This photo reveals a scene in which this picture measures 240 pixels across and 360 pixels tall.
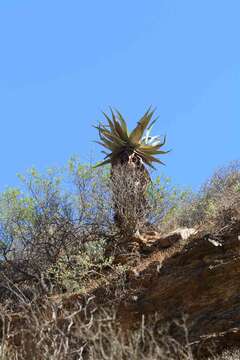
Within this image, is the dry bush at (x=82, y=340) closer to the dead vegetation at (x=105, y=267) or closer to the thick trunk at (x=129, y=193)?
the dead vegetation at (x=105, y=267)

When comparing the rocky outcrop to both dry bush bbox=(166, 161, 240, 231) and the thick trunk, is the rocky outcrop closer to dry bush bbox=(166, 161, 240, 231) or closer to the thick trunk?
dry bush bbox=(166, 161, 240, 231)

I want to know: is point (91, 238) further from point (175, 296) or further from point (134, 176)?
point (175, 296)

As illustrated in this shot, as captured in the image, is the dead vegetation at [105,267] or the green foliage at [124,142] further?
the green foliage at [124,142]

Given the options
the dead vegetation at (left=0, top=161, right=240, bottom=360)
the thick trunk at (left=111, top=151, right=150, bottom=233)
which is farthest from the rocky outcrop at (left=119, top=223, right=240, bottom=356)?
the thick trunk at (left=111, top=151, right=150, bottom=233)

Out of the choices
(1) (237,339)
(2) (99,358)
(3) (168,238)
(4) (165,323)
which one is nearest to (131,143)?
(3) (168,238)

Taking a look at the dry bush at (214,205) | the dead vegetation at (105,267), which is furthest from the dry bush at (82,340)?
the dry bush at (214,205)

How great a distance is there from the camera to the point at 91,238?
17.4 metres

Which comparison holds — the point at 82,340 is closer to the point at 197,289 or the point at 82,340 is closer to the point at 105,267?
the point at 197,289

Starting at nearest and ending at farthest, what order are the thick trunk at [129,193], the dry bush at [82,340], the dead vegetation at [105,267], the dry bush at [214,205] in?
the dry bush at [82,340] → the dead vegetation at [105,267] → the dry bush at [214,205] → the thick trunk at [129,193]

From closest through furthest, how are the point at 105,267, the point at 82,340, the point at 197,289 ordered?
the point at 82,340 < the point at 197,289 < the point at 105,267

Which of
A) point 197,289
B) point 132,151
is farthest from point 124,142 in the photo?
point 197,289

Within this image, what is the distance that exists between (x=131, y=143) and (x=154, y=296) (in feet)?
22.6

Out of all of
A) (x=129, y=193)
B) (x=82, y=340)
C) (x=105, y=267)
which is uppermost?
(x=129, y=193)

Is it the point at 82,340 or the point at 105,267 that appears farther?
the point at 105,267
